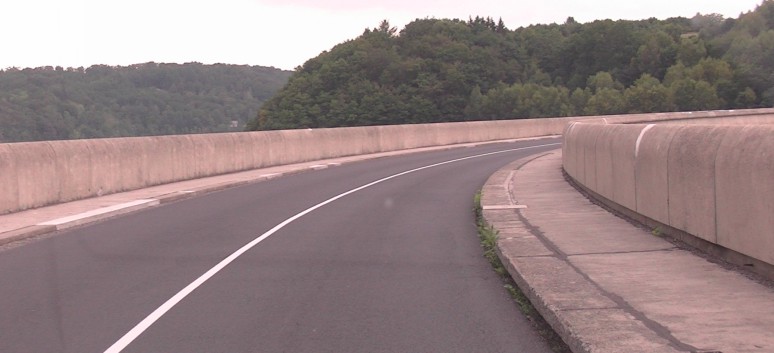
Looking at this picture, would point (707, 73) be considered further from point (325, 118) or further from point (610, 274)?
point (610, 274)

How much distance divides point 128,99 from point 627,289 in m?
71.7

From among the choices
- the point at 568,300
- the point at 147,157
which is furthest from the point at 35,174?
the point at 568,300

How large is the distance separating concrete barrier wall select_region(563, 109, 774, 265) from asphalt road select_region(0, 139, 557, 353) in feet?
7.28

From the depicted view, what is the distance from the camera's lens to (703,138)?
8781 millimetres

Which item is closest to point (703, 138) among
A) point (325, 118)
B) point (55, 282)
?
point (55, 282)

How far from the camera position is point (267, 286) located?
8.66m

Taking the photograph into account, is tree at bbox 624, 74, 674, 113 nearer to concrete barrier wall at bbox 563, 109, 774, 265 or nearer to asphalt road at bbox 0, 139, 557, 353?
concrete barrier wall at bbox 563, 109, 774, 265

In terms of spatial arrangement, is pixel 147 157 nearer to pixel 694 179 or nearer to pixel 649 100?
pixel 694 179

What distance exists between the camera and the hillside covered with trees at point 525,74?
380 feet

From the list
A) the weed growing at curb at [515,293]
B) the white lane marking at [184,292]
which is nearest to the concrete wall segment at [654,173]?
the weed growing at curb at [515,293]

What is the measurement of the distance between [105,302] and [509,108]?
13948 centimetres

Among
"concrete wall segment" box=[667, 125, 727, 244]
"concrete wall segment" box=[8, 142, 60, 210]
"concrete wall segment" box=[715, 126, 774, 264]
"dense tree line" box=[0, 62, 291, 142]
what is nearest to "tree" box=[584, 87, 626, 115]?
"dense tree line" box=[0, 62, 291, 142]

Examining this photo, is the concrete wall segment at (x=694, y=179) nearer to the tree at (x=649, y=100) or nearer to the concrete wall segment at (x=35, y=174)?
the concrete wall segment at (x=35, y=174)

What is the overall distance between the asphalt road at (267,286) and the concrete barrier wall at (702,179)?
222 centimetres
